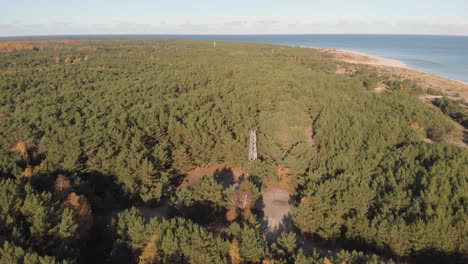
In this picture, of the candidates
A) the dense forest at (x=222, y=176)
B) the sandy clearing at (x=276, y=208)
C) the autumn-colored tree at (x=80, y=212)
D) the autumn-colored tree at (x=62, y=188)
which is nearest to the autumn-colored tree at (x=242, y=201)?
the dense forest at (x=222, y=176)

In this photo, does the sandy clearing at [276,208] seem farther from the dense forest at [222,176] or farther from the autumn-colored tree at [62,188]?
the autumn-colored tree at [62,188]

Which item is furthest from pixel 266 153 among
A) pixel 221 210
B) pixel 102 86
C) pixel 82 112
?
pixel 102 86

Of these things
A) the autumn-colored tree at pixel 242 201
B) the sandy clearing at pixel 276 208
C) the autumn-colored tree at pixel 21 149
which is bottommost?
the sandy clearing at pixel 276 208

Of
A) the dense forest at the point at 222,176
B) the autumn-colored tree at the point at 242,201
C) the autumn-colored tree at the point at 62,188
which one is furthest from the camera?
the autumn-colored tree at the point at 242,201

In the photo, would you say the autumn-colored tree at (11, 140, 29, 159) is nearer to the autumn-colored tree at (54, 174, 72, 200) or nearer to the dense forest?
the dense forest

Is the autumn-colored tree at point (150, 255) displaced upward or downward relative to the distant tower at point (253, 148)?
downward

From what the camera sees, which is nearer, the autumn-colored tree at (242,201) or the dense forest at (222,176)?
the dense forest at (222,176)

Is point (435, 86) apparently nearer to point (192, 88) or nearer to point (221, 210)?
point (192, 88)

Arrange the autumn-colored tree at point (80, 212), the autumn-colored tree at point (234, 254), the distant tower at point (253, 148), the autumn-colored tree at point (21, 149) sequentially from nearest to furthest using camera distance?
the autumn-colored tree at point (234, 254) → the autumn-colored tree at point (80, 212) → the autumn-colored tree at point (21, 149) → the distant tower at point (253, 148)

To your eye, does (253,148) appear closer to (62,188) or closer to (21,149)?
(62,188)
